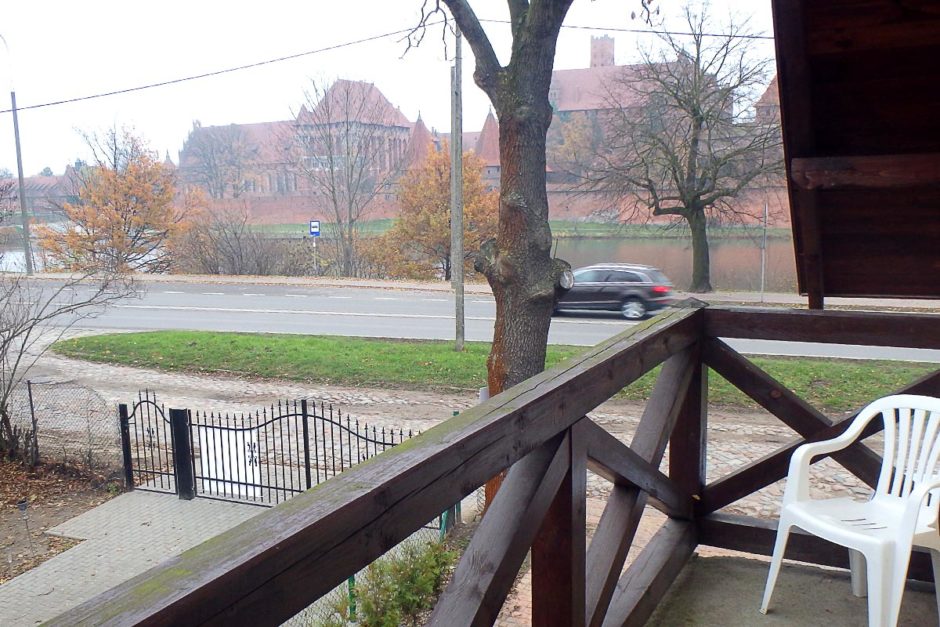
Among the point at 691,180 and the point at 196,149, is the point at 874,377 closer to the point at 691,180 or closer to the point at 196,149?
the point at 691,180

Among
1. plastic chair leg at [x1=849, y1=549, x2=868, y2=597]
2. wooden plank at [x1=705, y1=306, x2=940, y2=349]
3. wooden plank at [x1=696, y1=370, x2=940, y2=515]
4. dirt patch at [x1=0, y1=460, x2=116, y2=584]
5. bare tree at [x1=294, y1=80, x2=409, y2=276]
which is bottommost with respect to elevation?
dirt patch at [x1=0, y1=460, x2=116, y2=584]

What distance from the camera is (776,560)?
289 cm

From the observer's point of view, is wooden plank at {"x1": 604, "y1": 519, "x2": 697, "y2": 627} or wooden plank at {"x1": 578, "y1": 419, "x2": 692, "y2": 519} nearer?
wooden plank at {"x1": 578, "y1": 419, "x2": 692, "y2": 519}

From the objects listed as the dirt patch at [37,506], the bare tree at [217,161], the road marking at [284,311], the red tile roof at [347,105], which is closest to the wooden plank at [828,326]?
the dirt patch at [37,506]

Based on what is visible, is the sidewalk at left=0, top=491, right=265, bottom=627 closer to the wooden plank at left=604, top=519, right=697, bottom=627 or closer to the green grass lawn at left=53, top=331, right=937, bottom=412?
the wooden plank at left=604, top=519, right=697, bottom=627

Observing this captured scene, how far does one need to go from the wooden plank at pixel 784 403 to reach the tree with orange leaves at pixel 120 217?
3220cm

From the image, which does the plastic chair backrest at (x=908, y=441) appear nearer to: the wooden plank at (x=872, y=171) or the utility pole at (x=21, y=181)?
the wooden plank at (x=872, y=171)

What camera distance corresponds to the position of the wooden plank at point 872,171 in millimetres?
2656

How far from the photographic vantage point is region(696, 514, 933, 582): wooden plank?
10.3ft

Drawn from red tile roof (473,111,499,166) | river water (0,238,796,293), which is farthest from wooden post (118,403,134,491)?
red tile roof (473,111,499,166)

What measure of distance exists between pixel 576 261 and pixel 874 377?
88.9 ft

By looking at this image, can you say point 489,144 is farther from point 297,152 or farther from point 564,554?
point 564,554

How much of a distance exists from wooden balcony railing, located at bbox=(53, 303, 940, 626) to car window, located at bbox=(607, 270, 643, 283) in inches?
620

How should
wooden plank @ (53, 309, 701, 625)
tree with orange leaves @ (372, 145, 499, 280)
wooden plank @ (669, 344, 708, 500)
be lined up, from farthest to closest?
1. tree with orange leaves @ (372, 145, 499, 280)
2. wooden plank @ (669, 344, 708, 500)
3. wooden plank @ (53, 309, 701, 625)
